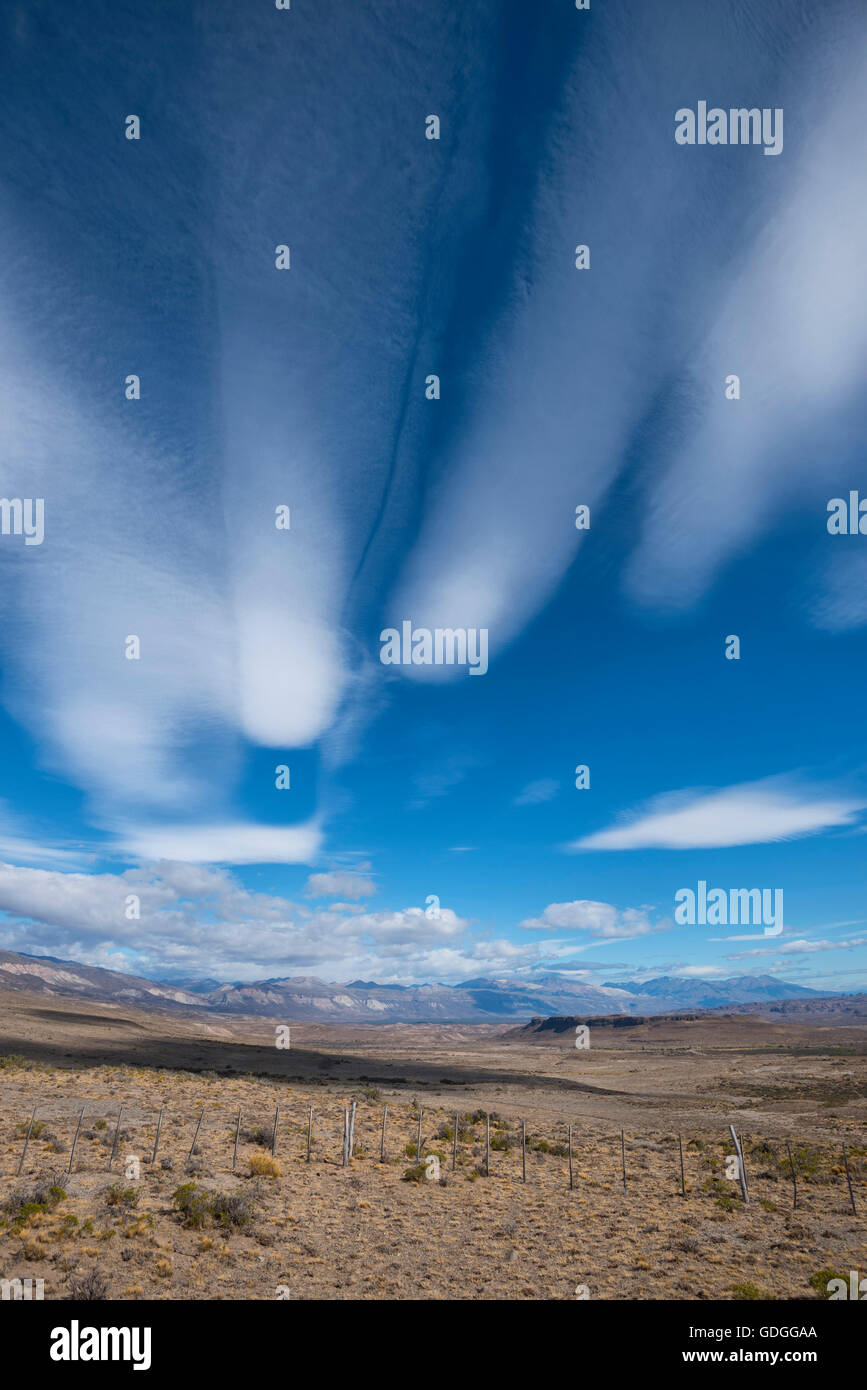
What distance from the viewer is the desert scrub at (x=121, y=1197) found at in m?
22.2

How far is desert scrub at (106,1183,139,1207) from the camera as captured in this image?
22250mm

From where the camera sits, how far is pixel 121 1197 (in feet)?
74.3

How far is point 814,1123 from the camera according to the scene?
5331 centimetres

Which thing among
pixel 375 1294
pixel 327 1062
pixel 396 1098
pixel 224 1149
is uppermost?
pixel 375 1294

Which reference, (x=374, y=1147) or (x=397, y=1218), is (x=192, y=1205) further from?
(x=374, y=1147)

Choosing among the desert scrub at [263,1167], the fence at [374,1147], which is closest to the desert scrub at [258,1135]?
the fence at [374,1147]

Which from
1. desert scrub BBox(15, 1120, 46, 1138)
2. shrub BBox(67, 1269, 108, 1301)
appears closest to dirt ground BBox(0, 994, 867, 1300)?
shrub BBox(67, 1269, 108, 1301)

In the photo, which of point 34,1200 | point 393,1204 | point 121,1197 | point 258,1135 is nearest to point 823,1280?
point 393,1204

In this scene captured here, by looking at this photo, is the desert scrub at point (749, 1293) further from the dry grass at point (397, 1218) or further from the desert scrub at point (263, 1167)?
the desert scrub at point (263, 1167)

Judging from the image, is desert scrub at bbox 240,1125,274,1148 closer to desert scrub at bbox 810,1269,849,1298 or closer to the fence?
the fence
